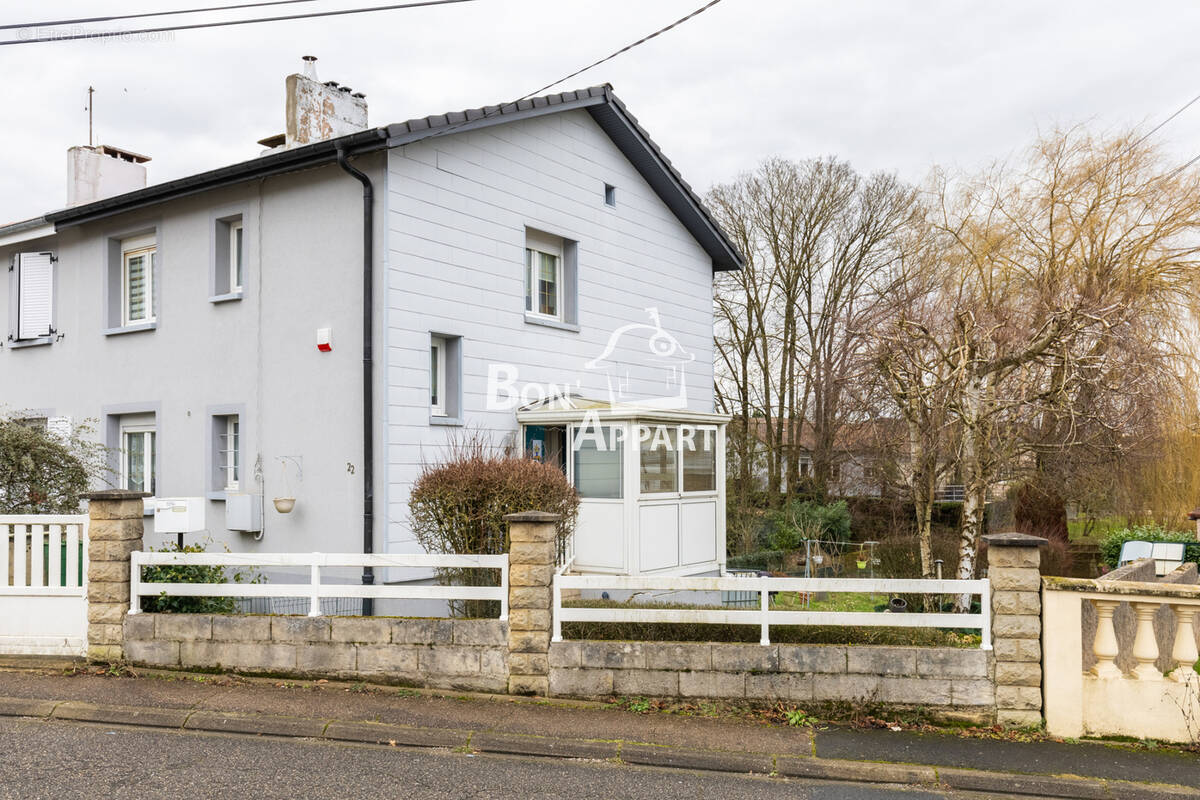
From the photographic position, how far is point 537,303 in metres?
14.5

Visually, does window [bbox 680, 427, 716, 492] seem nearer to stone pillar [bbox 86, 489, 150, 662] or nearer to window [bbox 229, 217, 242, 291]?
window [bbox 229, 217, 242, 291]

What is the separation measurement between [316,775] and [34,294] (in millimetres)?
12657

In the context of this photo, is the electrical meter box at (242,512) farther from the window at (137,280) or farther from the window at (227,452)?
the window at (137,280)

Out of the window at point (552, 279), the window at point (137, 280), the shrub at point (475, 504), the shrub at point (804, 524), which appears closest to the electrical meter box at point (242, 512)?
the window at point (137, 280)

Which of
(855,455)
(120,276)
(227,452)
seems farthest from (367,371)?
(855,455)

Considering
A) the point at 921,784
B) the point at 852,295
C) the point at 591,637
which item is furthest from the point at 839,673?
the point at 852,295

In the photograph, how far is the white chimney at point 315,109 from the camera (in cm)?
1382

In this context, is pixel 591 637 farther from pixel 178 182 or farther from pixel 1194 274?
pixel 1194 274

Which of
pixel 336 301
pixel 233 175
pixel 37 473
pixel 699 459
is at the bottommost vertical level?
pixel 37 473

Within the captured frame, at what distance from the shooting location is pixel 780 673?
273 inches

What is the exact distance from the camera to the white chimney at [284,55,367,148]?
13.8 metres

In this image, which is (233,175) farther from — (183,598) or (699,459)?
(699,459)

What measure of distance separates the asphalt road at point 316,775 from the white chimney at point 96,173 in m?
12.0

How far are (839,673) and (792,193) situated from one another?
22637 mm
